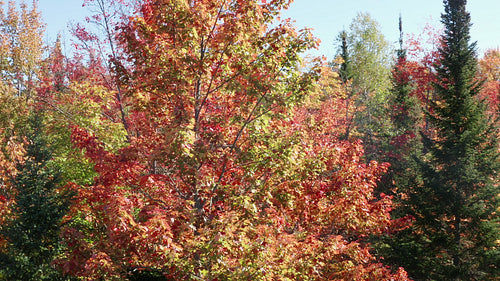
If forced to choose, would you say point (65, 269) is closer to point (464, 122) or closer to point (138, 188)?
point (138, 188)

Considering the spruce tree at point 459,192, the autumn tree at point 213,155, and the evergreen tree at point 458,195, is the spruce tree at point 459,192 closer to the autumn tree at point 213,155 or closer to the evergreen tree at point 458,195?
the evergreen tree at point 458,195

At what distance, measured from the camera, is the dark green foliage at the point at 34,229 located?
10844 mm

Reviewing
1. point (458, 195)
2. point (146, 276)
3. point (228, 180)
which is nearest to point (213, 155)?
point (228, 180)

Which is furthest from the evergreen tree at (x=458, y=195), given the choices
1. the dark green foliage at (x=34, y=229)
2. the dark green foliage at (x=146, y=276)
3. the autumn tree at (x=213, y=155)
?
the dark green foliage at (x=34, y=229)

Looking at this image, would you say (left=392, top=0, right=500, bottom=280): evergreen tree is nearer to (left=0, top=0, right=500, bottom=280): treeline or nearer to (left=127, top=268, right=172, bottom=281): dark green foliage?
(left=0, top=0, right=500, bottom=280): treeline

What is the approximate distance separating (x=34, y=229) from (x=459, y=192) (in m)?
15.1

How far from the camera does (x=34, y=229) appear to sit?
11.1 m

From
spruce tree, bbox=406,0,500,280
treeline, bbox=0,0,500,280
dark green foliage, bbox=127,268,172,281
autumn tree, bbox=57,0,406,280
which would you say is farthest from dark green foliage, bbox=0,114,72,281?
spruce tree, bbox=406,0,500,280

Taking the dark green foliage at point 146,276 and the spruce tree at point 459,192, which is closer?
the dark green foliage at point 146,276

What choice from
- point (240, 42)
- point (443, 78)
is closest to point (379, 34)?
point (443, 78)

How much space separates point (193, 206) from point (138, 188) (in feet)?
4.56

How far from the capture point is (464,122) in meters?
16.1

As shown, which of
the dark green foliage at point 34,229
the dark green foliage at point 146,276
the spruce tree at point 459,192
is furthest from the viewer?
the spruce tree at point 459,192

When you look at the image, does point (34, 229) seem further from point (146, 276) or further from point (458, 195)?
point (458, 195)
